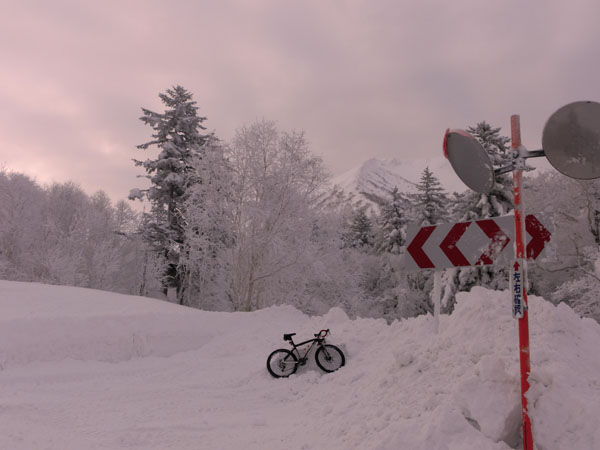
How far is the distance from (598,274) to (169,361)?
1797 centimetres

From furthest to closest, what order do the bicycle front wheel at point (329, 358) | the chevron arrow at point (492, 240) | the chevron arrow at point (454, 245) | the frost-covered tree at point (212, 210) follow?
the frost-covered tree at point (212, 210)
the bicycle front wheel at point (329, 358)
the chevron arrow at point (454, 245)
the chevron arrow at point (492, 240)

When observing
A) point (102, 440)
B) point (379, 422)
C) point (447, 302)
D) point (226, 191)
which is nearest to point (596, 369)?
point (379, 422)

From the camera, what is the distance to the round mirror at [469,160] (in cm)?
348

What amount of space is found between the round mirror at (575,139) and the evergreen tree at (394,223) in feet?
91.6

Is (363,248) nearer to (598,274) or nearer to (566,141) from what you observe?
(598,274)

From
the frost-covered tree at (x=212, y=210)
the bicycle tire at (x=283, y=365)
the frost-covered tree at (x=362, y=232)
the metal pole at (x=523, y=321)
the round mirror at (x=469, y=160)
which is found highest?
the frost-covered tree at (x=362, y=232)

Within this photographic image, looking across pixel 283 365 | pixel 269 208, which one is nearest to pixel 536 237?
pixel 283 365

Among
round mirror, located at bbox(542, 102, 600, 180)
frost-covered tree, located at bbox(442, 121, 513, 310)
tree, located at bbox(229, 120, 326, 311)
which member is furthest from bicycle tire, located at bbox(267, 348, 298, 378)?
frost-covered tree, located at bbox(442, 121, 513, 310)

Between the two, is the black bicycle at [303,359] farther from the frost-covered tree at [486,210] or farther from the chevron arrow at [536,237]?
the frost-covered tree at [486,210]

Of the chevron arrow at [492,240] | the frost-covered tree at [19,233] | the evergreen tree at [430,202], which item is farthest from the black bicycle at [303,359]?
the frost-covered tree at [19,233]

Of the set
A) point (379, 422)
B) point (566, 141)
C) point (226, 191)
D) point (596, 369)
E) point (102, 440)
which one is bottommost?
point (102, 440)

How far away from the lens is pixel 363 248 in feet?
123

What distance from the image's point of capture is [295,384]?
732 centimetres

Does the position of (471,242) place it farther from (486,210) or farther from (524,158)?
(486,210)
